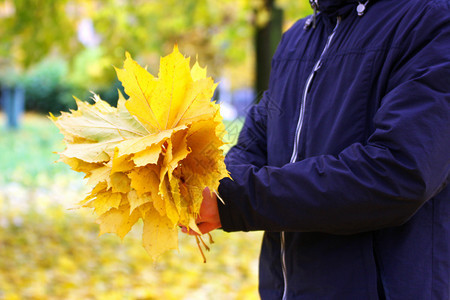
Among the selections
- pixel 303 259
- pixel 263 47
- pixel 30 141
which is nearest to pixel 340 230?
pixel 303 259

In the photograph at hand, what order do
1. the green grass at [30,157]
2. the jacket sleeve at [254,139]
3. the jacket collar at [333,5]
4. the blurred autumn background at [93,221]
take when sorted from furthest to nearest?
the green grass at [30,157] < the blurred autumn background at [93,221] < the jacket sleeve at [254,139] < the jacket collar at [333,5]

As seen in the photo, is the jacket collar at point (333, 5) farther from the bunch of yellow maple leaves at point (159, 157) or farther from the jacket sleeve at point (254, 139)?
the bunch of yellow maple leaves at point (159, 157)

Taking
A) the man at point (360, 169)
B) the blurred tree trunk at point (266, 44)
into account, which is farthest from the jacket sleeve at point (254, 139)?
the blurred tree trunk at point (266, 44)

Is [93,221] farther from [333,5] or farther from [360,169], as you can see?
[360,169]

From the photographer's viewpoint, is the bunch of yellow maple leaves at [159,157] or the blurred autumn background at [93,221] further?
the blurred autumn background at [93,221]

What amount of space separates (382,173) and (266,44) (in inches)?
217

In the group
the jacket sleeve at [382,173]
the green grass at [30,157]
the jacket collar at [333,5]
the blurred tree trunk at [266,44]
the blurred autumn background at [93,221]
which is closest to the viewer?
the jacket sleeve at [382,173]

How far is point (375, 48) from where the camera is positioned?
4.16 feet

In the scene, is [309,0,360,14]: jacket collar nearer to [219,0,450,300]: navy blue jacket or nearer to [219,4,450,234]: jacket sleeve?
[219,0,450,300]: navy blue jacket

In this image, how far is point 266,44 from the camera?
6.38 m

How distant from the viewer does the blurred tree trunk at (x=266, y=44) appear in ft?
20.5

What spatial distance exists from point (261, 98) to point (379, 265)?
0.82 m

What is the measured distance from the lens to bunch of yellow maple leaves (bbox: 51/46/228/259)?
1139 millimetres

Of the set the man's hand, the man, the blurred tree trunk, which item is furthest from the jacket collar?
the blurred tree trunk
